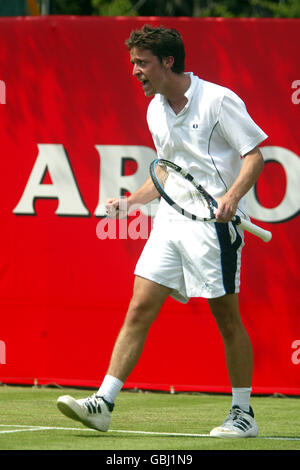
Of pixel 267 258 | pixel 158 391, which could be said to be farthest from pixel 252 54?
pixel 158 391

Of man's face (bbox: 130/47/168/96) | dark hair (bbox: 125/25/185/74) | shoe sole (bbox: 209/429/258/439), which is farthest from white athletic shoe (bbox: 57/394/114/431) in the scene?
dark hair (bbox: 125/25/185/74)

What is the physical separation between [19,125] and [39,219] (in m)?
0.66

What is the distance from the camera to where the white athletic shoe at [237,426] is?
17.5 feet

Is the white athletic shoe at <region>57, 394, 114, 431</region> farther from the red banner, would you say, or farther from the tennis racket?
the red banner

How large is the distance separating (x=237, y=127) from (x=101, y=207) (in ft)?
7.52

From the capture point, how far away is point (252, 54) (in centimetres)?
722

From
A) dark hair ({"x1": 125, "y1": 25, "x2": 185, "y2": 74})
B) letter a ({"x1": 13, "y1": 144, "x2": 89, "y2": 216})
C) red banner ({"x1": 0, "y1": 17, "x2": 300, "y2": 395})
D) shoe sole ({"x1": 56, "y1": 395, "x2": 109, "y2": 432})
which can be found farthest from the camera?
letter a ({"x1": 13, "y1": 144, "x2": 89, "y2": 216})

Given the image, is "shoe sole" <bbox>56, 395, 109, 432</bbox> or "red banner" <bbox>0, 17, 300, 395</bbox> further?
"red banner" <bbox>0, 17, 300, 395</bbox>

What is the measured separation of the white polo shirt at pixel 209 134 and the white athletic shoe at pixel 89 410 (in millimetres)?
986

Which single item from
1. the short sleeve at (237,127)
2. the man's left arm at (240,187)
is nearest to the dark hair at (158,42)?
the short sleeve at (237,127)

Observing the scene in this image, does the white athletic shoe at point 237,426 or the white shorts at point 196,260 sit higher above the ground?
the white shorts at point 196,260

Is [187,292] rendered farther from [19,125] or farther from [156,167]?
[19,125]

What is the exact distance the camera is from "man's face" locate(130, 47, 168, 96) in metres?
5.40

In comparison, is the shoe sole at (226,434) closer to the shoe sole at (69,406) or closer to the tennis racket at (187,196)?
the shoe sole at (69,406)
